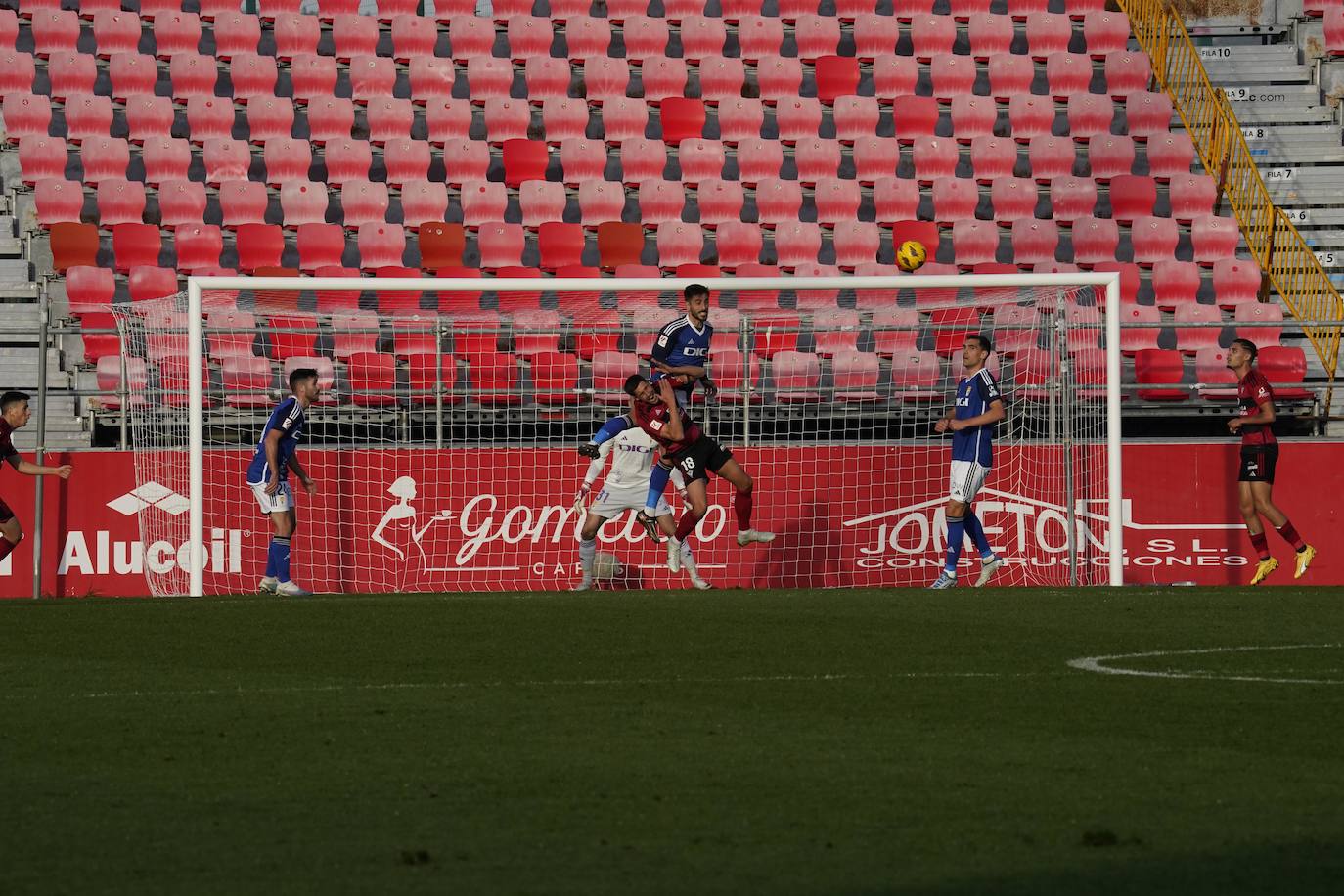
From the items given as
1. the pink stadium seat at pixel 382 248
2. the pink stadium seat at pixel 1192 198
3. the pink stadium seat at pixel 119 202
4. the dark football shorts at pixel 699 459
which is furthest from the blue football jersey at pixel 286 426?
the pink stadium seat at pixel 1192 198

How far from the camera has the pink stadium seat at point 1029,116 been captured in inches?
805

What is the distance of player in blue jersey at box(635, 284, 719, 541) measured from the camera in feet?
45.0

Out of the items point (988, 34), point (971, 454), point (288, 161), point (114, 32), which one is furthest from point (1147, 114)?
point (114, 32)

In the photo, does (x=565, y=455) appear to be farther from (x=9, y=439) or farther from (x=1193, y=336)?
(x=1193, y=336)

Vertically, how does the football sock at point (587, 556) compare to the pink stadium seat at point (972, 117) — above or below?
below

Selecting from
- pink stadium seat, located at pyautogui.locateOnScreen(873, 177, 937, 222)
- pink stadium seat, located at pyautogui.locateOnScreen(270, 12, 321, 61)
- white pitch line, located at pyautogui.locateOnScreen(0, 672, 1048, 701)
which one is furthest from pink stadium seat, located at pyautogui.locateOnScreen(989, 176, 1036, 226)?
white pitch line, located at pyautogui.locateOnScreen(0, 672, 1048, 701)

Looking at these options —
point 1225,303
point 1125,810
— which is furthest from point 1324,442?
point 1125,810

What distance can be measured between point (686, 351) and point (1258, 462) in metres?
4.57

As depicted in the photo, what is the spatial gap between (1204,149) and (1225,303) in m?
2.34

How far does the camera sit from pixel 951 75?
21.0 meters

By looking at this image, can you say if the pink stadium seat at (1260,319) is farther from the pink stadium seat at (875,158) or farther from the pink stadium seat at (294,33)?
the pink stadium seat at (294,33)

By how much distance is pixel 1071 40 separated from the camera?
70.9 ft

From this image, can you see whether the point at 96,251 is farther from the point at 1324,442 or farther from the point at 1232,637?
the point at 1232,637

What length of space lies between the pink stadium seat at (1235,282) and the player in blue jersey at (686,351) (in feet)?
23.4
